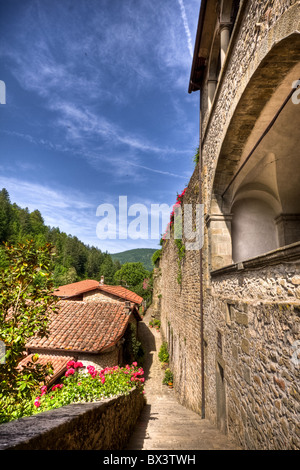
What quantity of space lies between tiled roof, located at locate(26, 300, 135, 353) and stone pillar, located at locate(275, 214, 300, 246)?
21.1 ft

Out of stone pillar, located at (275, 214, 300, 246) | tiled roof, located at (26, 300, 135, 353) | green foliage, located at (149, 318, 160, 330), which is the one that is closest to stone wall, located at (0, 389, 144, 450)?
tiled roof, located at (26, 300, 135, 353)

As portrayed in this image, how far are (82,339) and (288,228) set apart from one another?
753 centimetres

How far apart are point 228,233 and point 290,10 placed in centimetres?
379

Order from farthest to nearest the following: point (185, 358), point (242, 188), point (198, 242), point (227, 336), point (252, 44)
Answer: point (185, 358)
point (198, 242)
point (242, 188)
point (227, 336)
point (252, 44)

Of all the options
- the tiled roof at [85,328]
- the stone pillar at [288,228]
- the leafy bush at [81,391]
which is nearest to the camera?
the leafy bush at [81,391]

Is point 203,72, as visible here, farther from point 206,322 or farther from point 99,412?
point 99,412

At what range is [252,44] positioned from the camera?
11.0 ft

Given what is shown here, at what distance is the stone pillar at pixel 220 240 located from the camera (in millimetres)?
5340

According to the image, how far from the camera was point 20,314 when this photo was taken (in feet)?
9.82

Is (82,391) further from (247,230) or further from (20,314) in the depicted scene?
(247,230)

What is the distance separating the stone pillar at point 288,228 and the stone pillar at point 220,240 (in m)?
1.83

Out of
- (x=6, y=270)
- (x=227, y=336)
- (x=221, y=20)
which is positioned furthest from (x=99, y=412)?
(x=221, y=20)

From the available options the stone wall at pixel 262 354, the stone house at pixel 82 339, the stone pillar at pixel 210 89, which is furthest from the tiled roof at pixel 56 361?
the stone pillar at pixel 210 89

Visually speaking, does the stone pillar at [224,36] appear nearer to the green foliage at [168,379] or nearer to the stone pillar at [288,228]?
the stone pillar at [288,228]
